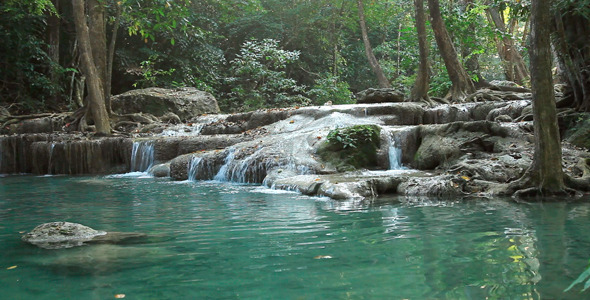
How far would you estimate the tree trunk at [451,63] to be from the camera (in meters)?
14.8

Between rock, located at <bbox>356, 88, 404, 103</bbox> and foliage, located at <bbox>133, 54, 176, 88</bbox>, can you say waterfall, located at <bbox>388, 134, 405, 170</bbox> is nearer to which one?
rock, located at <bbox>356, 88, 404, 103</bbox>

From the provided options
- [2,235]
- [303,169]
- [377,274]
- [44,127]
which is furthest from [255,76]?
[377,274]

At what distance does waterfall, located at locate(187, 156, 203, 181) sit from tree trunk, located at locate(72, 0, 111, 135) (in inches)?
179

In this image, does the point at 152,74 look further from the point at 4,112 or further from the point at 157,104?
the point at 4,112

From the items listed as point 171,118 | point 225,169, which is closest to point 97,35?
point 171,118

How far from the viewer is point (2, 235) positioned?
490 cm

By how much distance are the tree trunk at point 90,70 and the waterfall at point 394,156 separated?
8690 mm

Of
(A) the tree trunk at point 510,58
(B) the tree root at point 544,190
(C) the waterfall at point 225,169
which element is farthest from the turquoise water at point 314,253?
(A) the tree trunk at point 510,58

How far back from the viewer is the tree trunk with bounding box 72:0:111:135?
1419cm

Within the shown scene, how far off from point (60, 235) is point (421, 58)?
1233 cm

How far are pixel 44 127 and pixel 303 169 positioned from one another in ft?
37.2

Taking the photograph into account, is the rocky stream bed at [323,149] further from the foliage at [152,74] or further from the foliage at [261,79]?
the foliage at [261,79]

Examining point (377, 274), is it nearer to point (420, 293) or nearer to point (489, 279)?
point (420, 293)

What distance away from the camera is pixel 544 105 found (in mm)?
6344
